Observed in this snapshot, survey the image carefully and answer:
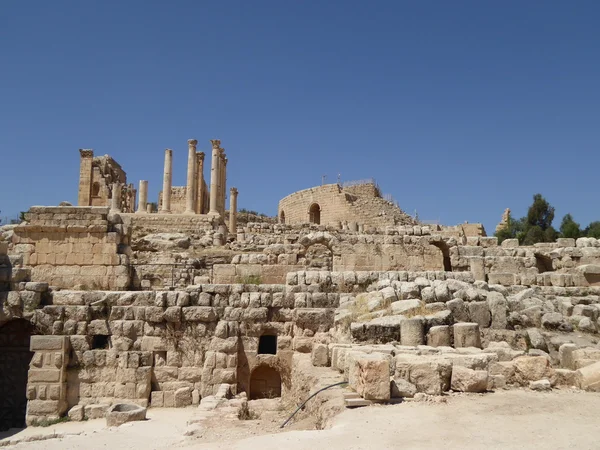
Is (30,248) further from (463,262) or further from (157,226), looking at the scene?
(157,226)

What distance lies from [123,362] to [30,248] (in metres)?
3.65

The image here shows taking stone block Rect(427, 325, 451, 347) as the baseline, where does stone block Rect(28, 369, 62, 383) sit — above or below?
below

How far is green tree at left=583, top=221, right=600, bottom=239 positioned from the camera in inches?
1412

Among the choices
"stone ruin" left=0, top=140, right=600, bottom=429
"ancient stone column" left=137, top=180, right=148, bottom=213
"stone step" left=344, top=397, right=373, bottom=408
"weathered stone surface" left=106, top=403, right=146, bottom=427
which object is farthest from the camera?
"ancient stone column" left=137, top=180, right=148, bottom=213

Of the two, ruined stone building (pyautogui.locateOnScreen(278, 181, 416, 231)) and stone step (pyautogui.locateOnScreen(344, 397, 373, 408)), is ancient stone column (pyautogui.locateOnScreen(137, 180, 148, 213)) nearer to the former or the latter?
ruined stone building (pyautogui.locateOnScreen(278, 181, 416, 231))

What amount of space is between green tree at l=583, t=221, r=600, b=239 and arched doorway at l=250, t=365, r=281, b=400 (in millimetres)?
32573

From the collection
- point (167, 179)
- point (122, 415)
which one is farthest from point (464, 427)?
point (167, 179)

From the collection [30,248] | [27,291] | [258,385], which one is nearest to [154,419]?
[258,385]

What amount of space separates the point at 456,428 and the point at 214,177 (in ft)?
94.0

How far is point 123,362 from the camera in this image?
9.37m

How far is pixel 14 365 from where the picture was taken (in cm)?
1102

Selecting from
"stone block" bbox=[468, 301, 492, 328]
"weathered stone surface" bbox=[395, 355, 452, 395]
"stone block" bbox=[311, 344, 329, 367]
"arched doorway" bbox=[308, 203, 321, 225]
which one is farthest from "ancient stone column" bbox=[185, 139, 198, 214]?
"weathered stone surface" bbox=[395, 355, 452, 395]

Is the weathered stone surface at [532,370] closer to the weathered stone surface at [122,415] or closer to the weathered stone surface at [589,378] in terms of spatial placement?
the weathered stone surface at [589,378]

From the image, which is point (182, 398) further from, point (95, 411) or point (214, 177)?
point (214, 177)
